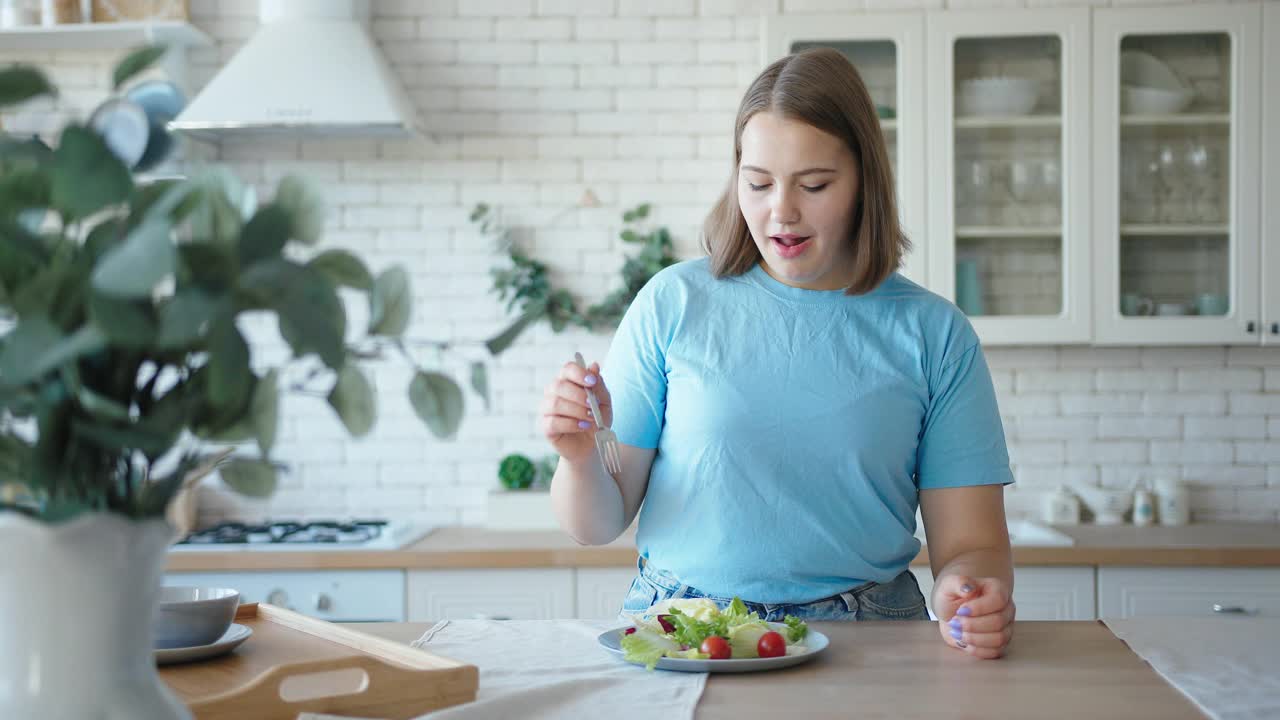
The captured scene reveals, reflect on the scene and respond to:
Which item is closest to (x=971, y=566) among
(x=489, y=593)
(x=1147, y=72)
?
(x=489, y=593)

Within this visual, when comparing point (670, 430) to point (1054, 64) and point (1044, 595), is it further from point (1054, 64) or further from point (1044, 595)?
point (1054, 64)

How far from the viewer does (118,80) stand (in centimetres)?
85

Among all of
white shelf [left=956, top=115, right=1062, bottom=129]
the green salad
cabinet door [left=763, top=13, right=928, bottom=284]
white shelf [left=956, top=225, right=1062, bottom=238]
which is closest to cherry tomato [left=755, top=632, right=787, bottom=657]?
the green salad

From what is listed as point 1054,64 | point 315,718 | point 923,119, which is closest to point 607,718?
point 315,718

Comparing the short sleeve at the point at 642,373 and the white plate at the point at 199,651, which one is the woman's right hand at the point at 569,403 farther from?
the white plate at the point at 199,651

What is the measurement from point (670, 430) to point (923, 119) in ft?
6.47

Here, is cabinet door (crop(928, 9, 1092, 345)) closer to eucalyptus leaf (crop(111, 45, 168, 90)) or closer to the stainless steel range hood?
the stainless steel range hood

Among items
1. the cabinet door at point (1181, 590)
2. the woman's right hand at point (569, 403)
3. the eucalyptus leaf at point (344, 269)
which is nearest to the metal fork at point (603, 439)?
the woman's right hand at point (569, 403)

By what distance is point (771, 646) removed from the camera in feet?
4.45

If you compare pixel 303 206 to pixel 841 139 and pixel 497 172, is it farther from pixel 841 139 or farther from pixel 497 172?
pixel 497 172

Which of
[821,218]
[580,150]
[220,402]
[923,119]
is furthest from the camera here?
[580,150]

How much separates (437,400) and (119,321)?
231 millimetres

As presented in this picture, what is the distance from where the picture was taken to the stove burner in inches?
130

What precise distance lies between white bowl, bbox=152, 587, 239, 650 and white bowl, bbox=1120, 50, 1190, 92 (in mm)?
3031
